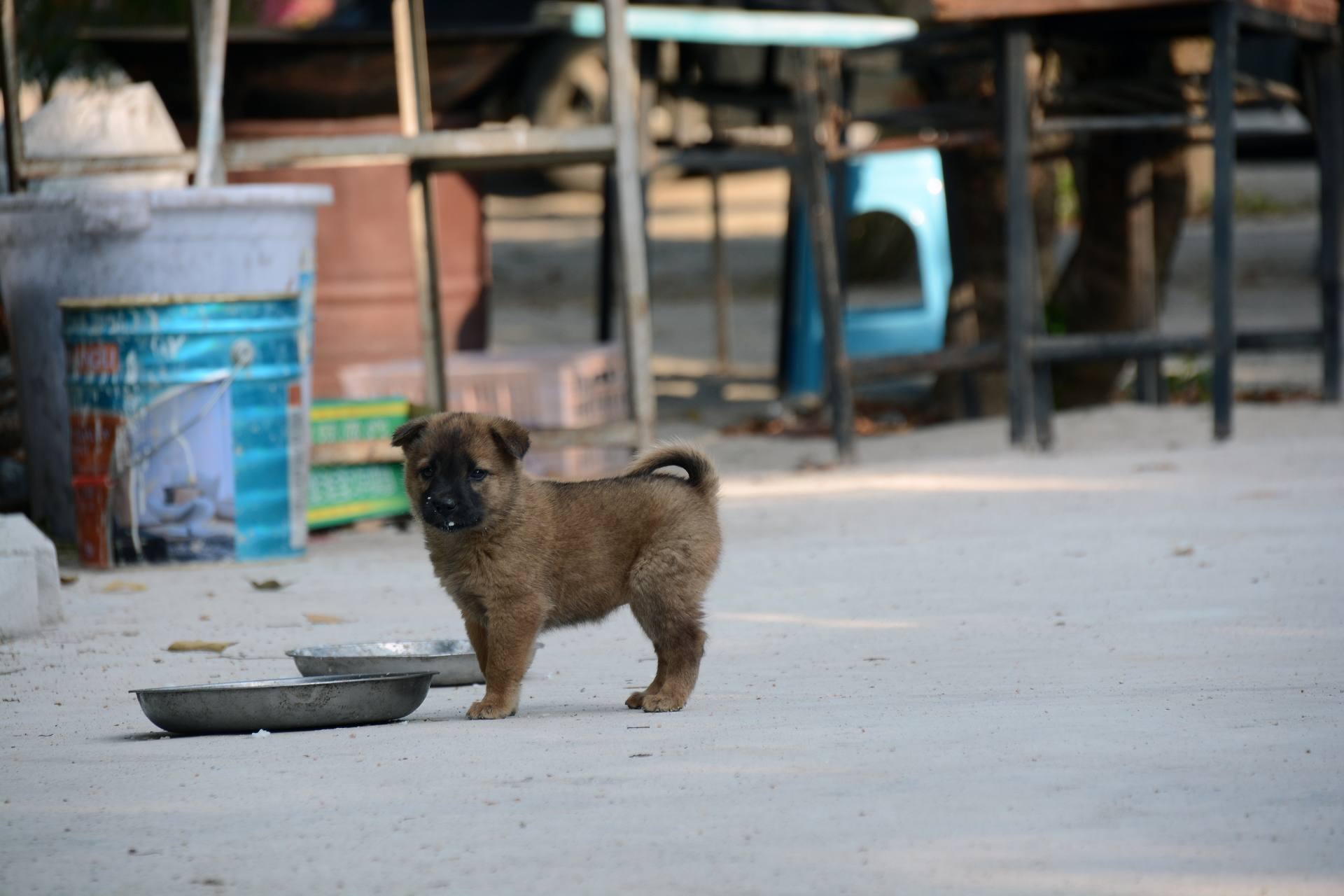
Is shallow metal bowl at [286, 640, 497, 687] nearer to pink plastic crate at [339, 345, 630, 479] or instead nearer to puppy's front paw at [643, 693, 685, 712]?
puppy's front paw at [643, 693, 685, 712]

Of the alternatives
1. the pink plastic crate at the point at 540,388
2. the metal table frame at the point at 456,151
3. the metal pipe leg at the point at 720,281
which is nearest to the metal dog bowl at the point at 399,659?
the metal table frame at the point at 456,151

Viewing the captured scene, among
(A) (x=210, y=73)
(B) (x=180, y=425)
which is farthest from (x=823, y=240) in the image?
(B) (x=180, y=425)

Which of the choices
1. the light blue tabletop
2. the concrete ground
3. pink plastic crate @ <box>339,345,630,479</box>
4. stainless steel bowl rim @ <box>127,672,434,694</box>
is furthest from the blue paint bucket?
the light blue tabletop

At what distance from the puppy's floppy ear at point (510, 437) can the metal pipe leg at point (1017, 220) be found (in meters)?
5.19

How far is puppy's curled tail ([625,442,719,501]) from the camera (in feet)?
14.7

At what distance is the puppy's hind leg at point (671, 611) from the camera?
421 cm

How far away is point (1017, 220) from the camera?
9.00 m

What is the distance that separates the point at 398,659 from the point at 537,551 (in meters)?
0.54

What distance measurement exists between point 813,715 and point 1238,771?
1022mm

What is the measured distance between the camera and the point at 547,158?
8398 mm

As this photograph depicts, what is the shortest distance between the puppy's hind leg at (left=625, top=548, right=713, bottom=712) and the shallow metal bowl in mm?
566

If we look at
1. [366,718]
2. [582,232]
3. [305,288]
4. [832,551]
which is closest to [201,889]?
[366,718]

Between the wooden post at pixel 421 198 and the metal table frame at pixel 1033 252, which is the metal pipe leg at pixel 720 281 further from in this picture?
the wooden post at pixel 421 198

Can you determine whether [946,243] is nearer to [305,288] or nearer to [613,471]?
[613,471]
